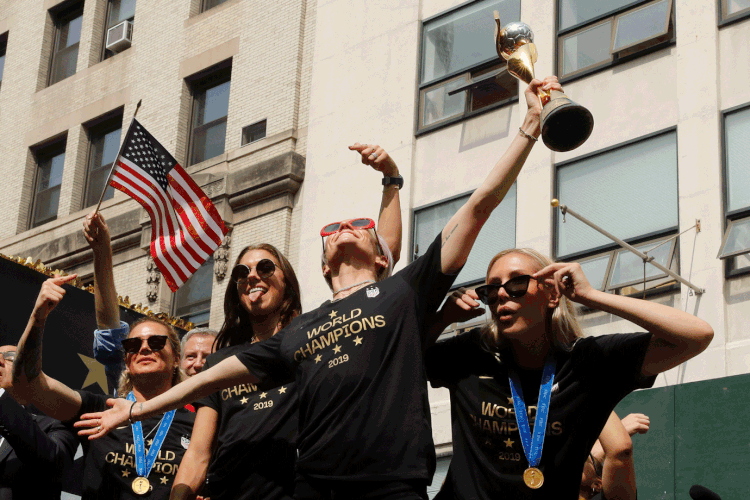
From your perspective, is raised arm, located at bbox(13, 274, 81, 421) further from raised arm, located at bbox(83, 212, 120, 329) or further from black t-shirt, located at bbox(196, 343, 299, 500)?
black t-shirt, located at bbox(196, 343, 299, 500)

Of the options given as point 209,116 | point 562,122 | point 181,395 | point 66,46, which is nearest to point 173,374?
point 181,395

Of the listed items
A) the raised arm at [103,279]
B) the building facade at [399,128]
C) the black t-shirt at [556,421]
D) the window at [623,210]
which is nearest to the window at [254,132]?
the building facade at [399,128]

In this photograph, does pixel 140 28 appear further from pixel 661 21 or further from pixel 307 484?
pixel 307 484

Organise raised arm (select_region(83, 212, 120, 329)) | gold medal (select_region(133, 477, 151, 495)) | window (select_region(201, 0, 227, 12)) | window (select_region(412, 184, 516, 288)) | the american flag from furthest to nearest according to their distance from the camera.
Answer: window (select_region(201, 0, 227, 12)) < window (select_region(412, 184, 516, 288)) < the american flag < raised arm (select_region(83, 212, 120, 329)) < gold medal (select_region(133, 477, 151, 495))

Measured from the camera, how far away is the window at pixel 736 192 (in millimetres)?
12648

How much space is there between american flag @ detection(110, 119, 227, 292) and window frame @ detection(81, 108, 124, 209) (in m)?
Result: 11.2

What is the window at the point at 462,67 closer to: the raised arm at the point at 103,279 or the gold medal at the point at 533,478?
the raised arm at the point at 103,279

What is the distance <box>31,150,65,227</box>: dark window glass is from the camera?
2328cm

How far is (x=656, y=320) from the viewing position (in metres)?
4.48

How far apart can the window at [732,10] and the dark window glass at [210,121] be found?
990 centimetres

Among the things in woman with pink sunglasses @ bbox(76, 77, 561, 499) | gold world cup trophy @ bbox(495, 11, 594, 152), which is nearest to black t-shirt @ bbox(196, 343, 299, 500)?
woman with pink sunglasses @ bbox(76, 77, 561, 499)

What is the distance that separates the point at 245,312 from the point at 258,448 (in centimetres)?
98

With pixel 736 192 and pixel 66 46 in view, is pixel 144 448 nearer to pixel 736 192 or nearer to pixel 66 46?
pixel 736 192

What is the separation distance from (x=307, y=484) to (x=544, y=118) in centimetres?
191
